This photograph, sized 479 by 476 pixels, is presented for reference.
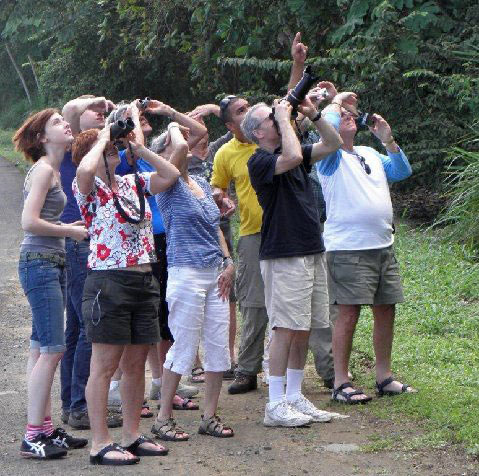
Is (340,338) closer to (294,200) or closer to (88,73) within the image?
(294,200)

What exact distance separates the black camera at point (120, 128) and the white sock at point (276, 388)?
5.72 feet

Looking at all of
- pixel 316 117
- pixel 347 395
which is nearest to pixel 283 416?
pixel 347 395

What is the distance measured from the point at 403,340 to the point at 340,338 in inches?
58.3

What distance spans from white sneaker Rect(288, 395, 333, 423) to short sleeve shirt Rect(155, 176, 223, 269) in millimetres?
974

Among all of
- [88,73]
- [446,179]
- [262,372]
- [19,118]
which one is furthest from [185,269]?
[19,118]

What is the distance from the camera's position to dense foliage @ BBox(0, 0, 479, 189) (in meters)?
12.8

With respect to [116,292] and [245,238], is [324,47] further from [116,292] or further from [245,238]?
[116,292]

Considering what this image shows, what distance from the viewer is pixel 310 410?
6430mm

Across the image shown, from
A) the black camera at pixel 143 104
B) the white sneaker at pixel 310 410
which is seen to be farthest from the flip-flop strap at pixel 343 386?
the black camera at pixel 143 104

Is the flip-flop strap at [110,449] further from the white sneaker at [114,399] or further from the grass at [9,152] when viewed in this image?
the grass at [9,152]

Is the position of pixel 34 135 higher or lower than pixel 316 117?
lower

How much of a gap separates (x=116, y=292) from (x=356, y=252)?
1.84 m

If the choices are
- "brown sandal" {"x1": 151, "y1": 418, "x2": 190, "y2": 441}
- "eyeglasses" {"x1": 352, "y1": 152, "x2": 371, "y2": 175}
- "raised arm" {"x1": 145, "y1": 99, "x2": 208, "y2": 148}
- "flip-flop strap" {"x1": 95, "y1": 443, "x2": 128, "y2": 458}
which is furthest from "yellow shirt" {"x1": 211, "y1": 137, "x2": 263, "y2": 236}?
"flip-flop strap" {"x1": 95, "y1": 443, "x2": 128, "y2": 458}

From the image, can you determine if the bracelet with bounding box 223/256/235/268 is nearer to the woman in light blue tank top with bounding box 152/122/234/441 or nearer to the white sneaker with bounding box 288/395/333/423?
the woman in light blue tank top with bounding box 152/122/234/441
